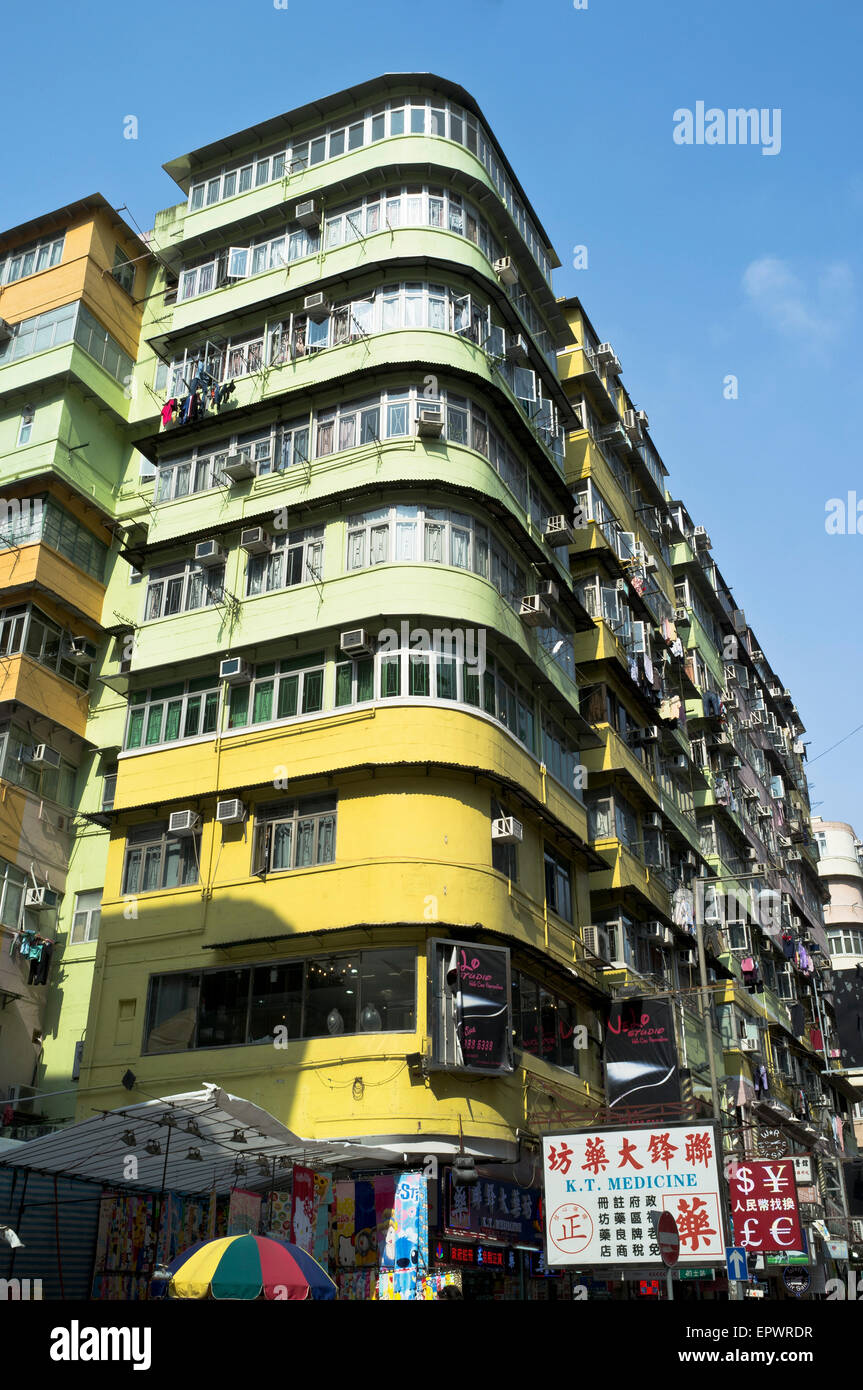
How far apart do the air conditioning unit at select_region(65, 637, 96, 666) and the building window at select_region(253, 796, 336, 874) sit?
8906mm

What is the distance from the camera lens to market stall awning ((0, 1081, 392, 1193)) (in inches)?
594

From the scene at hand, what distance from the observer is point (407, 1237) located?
59.1 ft

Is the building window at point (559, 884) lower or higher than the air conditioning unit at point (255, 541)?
lower

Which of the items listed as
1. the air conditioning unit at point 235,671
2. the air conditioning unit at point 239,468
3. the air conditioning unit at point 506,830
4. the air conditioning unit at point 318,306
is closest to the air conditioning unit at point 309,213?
the air conditioning unit at point 318,306

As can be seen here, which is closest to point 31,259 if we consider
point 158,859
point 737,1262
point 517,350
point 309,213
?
point 309,213

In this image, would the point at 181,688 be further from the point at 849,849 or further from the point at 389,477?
the point at 849,849

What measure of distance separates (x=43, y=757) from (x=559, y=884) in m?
12.5

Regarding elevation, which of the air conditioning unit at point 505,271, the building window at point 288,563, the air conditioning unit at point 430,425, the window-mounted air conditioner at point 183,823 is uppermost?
the air conditioning unit at point 505,271

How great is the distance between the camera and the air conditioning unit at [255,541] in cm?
2478

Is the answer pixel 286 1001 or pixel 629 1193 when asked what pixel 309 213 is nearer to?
pixel 286 1001

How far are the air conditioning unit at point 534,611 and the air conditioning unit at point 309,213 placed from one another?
10.8 metres

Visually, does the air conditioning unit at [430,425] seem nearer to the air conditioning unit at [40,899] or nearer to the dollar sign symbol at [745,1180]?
the air conditioning unit at [40,899]

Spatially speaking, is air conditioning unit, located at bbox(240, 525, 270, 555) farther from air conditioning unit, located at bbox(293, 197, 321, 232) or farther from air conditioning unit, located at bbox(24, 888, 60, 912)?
air conditioning unit, located at bbox(24, 888, 60, 912)
